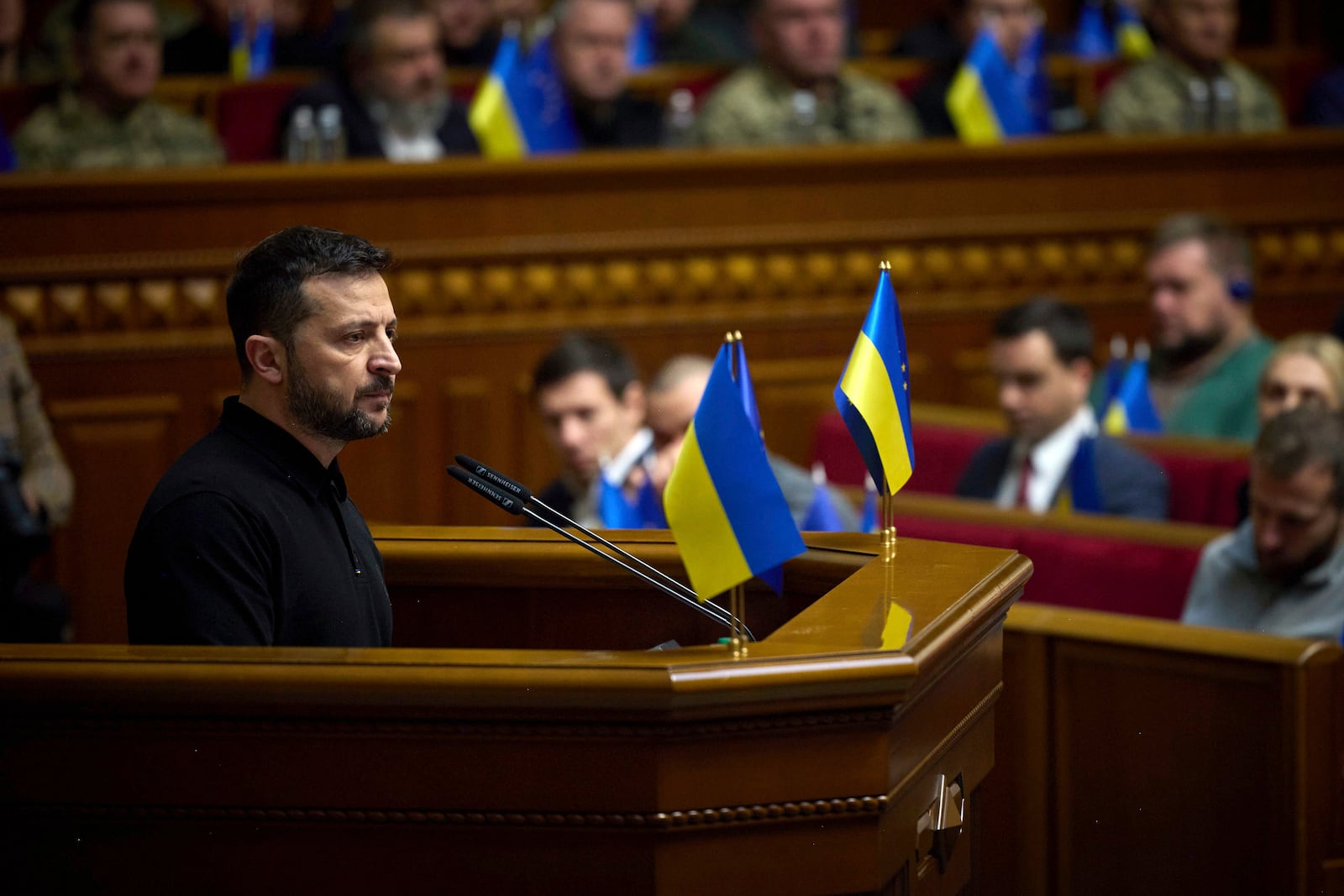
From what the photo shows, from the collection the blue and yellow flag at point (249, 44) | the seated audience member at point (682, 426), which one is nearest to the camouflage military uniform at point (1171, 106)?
the seated audience member at point (682, 426)

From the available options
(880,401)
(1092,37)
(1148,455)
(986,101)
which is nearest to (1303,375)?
(1148,455)

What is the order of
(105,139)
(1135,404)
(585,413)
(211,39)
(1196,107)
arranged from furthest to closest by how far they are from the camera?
(211,39) < (1196,107) < (105,139) < (1135,404) < (585,413)

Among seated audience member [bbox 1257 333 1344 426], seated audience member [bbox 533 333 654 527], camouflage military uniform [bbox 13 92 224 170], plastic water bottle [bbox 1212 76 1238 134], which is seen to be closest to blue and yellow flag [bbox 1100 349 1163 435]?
seated audience member [bbox 1257 333 1344 426]

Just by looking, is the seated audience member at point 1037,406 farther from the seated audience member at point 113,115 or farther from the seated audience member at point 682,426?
the seated audience member at point 113,115

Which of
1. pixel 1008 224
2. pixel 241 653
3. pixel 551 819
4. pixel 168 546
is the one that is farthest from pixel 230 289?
pixel 1008 224

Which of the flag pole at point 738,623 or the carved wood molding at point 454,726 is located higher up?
the flag pole at point 738,623

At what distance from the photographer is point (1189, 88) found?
6301 millimetres

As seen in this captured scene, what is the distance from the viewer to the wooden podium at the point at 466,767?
5.29 ft

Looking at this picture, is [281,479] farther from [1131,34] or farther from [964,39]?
[1131,34]

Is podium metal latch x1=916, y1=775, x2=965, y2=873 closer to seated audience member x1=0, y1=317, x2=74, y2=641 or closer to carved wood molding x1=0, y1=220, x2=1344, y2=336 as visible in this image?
seated audience member x1=0, y1=317, x2=74, y2=641

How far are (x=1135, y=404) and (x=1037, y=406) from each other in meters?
0.52

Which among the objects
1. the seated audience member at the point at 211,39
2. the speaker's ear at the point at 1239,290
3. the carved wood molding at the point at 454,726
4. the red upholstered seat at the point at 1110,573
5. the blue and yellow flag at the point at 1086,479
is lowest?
the red upholstered seat at the point at 1110,573

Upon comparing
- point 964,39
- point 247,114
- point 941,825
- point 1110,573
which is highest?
point 964,39

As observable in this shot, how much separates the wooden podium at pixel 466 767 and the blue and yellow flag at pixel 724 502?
0.27ft
